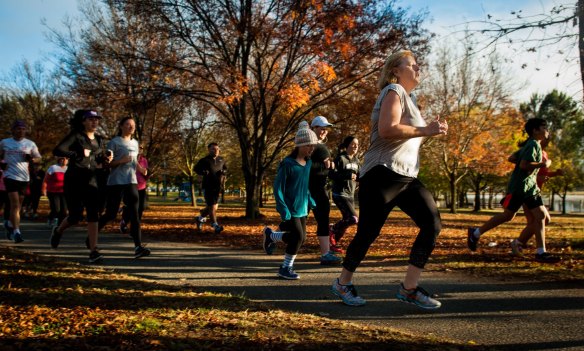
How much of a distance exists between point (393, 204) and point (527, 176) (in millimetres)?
3564

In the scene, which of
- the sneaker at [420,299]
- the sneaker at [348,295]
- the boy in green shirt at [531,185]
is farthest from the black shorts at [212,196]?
the sneaker at [420,299]

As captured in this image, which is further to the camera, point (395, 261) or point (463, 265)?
point (395, 261)

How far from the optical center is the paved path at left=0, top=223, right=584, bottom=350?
3395 millimetres

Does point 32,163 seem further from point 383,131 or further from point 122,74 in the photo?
point 122,74

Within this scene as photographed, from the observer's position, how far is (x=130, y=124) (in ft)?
22.4

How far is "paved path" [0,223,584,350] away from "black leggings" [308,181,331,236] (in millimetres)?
525

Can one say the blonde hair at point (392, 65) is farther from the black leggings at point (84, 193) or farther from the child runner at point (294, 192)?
the black leggings at point (84, 193)

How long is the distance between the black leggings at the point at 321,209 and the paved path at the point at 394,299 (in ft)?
1.72

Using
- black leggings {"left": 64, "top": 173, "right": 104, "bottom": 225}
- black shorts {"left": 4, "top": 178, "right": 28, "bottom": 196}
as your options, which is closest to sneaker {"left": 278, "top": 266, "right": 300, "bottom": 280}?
black leggings {"left": 64, "top": 173, "right": 104, "bottom": 225}

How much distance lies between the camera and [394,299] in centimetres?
444

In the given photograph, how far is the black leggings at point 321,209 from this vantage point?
659 centimetres

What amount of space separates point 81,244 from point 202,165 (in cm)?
345

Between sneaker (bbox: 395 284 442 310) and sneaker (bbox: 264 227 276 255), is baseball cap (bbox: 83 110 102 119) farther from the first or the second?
sneaker (bbox: 395 284 442 310)

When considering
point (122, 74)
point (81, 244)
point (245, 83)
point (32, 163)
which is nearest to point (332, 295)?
point (81, 244)
